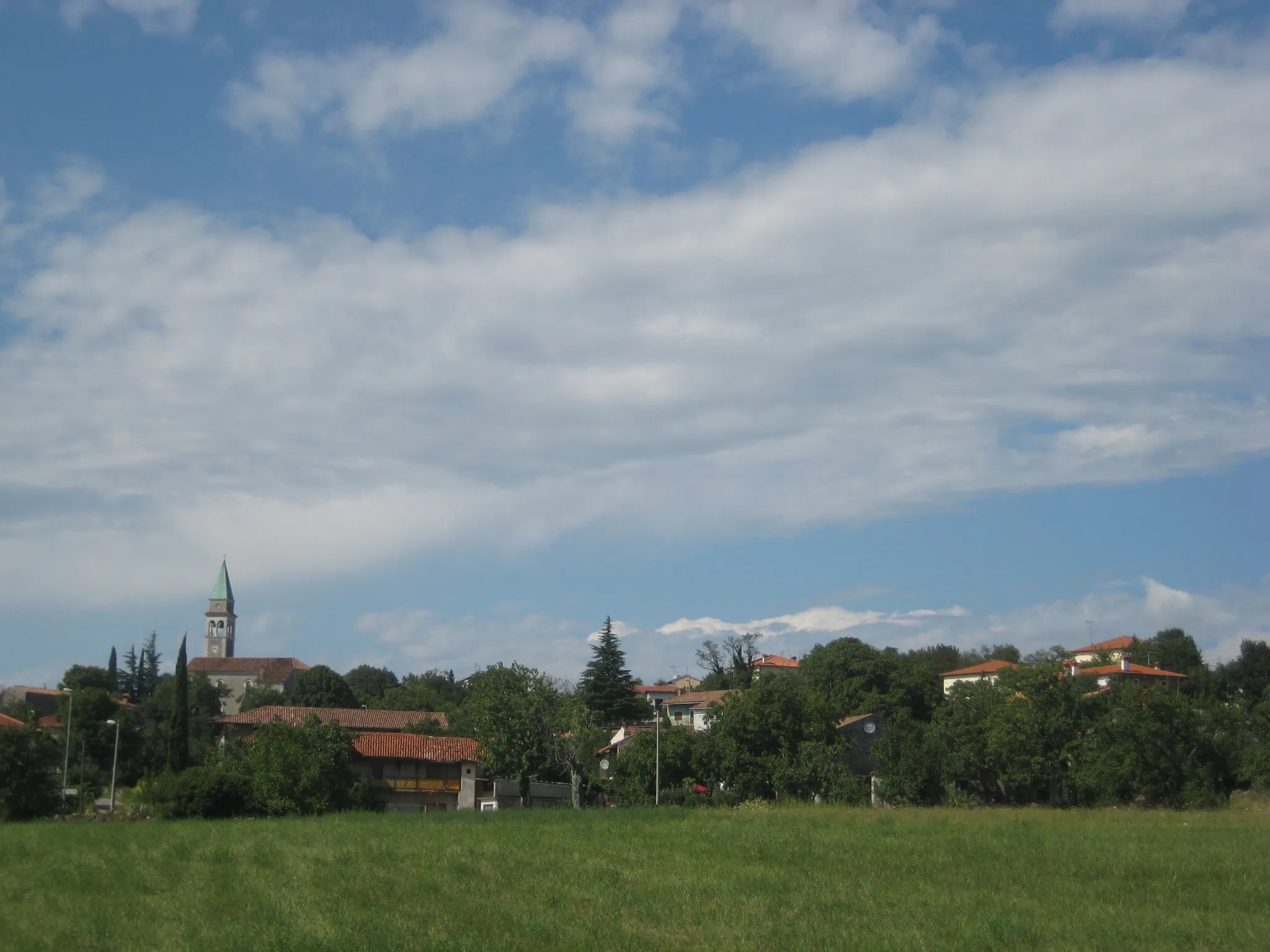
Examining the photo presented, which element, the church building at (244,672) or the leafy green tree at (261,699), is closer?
the leafy green tree at (261,699)

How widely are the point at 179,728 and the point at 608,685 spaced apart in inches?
1459

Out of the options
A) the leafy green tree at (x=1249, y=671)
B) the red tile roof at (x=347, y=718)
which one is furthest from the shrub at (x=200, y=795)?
the leafy green tree at (x=1249, y=671)

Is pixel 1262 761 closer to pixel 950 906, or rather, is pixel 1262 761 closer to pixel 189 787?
pixel 950 906

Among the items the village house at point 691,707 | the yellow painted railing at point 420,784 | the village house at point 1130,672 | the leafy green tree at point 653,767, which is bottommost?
the yellow painted railing at point 420,784

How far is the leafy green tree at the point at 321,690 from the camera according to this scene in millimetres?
113938

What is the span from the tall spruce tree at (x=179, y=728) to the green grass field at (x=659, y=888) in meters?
35.3

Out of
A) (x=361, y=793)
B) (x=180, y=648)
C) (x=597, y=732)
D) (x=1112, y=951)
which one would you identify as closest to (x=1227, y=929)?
Result: (x=1112, y=951)

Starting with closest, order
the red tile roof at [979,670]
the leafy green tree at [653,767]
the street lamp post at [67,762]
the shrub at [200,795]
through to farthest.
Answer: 1. the shrub at [200,795]
2. the street lamp post at [67,762]
3. the leafy green tree at [653,767]
4. the red tile roof at [979,670]

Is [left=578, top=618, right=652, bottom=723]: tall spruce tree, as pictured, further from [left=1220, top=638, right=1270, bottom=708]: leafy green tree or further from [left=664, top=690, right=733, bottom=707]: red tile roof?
[left=1220, top=638, right=1270, bottom=708]: leafy green tree

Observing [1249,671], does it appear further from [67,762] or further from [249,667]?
[249,667]

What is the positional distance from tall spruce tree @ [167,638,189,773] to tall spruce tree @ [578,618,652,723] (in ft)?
112

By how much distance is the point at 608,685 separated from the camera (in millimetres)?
97438

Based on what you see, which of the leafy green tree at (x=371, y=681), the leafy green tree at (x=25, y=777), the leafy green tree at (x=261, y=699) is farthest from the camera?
the leafy green tree at (x=371, y=681)

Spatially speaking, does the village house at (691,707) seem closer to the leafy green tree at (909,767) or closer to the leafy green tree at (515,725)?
the leafy green tree at (515,725)
